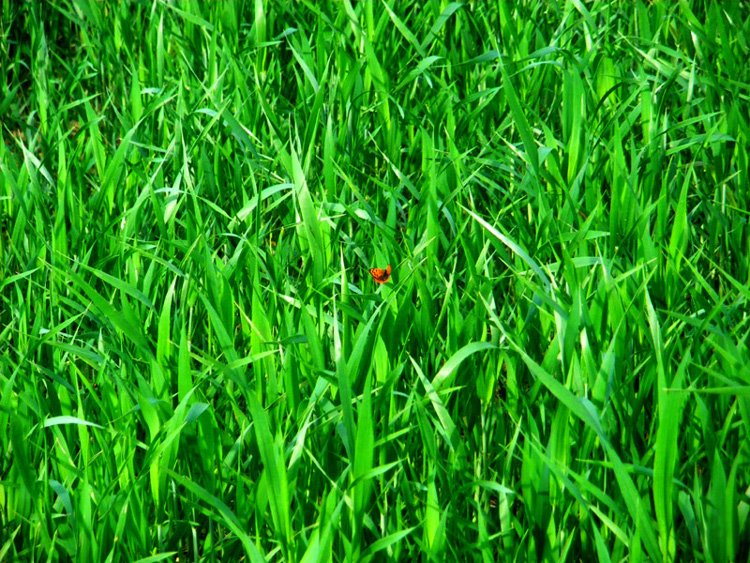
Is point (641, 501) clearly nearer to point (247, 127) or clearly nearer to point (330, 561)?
point (330, 561)

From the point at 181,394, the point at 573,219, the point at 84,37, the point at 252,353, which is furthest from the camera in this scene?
the point at 84,37

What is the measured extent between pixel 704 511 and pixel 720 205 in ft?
2.94

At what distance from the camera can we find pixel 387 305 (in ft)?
4.97

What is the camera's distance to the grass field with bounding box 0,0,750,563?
4.45 feet

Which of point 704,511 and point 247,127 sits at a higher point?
point 247,127

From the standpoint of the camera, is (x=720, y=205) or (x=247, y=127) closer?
(x=720, y=205)

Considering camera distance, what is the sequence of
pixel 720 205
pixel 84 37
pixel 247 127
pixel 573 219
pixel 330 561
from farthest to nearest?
pixel 84 37, pixel 247 127, pixel 720 205, pixel 573 219, pixel 330 561

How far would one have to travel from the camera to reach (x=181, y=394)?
149cm

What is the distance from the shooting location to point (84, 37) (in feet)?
9.96

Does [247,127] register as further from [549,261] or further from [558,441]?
[558,441]

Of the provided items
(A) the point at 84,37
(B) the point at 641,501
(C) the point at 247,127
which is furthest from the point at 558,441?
(A) the point at 84,37

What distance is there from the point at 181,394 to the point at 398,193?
70cm

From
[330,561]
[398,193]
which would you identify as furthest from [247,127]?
[330,561]

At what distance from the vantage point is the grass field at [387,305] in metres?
1.36
